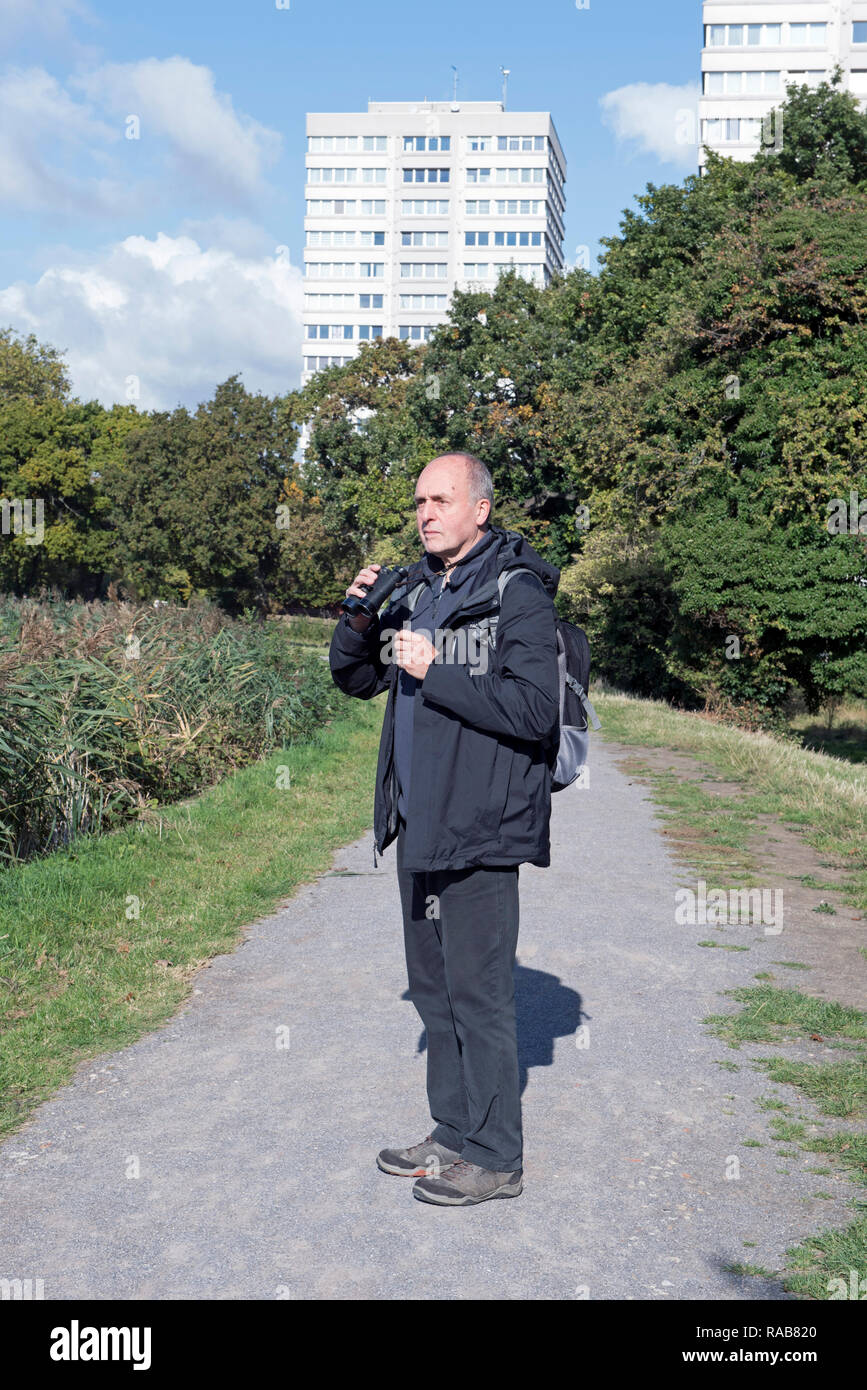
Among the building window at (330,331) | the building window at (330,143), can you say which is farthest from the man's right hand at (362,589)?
the building window at (330,143)

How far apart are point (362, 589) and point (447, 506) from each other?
367mm

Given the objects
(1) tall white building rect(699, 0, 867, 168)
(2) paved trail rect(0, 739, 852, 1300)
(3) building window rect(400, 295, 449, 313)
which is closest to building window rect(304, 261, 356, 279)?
(3) building window rect(400, 295, 449, 313)

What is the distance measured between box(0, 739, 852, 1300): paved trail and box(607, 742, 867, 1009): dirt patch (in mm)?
372

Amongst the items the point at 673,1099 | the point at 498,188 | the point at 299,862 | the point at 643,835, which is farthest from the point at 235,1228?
the point at 498,188

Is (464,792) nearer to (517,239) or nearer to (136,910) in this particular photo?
(136,910)

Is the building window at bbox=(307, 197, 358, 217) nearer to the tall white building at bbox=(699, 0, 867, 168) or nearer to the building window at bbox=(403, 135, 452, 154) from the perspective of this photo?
the building window at bbox=(403, 135, 452, 154)

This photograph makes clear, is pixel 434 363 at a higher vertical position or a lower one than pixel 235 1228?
higher

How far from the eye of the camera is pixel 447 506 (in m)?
3.87

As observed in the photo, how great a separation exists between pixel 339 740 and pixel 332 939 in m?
8.20

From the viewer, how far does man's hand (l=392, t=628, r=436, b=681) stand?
360cm

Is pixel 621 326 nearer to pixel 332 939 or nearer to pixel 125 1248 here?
pixel 332 939

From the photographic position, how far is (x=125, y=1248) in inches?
133

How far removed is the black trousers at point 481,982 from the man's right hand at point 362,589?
2.23ft

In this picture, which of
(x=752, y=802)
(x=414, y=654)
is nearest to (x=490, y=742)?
(x=414, y=654)
